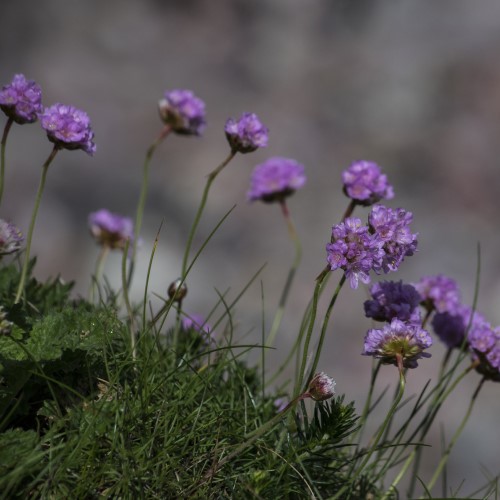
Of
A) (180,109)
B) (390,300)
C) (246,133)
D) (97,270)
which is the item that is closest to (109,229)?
(97,270)

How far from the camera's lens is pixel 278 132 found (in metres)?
5.57

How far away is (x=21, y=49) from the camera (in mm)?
5672

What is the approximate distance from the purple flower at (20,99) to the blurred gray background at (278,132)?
9.10ft

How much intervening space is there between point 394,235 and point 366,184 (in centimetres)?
27

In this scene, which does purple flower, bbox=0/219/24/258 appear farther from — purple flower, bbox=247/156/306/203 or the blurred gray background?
the blurred gray background

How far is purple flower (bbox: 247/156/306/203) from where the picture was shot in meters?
2.06

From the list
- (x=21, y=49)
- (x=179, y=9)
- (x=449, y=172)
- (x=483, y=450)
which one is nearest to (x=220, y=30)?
(x=179, y=9)

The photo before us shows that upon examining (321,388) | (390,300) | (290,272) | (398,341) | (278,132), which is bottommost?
(321,388)

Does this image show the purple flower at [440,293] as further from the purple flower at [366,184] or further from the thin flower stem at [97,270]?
the thin flower stem at [97,270]

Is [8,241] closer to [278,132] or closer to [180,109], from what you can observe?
[180,109]

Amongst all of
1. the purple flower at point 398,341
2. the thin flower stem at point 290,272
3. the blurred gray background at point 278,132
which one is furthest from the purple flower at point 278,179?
the blurred gray background at point 278,132

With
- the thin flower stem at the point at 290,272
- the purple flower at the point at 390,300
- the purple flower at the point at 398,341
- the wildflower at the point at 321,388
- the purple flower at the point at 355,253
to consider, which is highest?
the thin flower stem at the point at 290,272

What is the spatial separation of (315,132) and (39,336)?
4.22m

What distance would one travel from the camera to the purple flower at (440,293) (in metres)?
2.11
